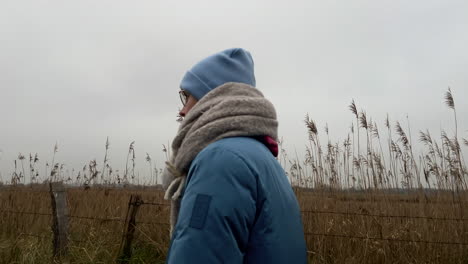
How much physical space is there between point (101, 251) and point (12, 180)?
4504 mm

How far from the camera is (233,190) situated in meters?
1.04

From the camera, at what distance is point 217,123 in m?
1.23

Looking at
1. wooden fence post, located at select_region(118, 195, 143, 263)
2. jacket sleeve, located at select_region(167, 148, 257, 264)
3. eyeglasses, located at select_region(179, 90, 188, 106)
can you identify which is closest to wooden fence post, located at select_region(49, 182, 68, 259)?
wooden fence post, located at select_region(118, 195, 143, 263)

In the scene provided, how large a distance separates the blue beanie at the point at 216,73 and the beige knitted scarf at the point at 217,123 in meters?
0.08

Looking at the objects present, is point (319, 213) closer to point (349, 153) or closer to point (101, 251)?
point (349, 153)

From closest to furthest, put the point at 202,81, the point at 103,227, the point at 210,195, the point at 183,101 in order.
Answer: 1. the point at 210,195
2. the point at 202,81
3. the point at 183,101
4. the point at 103,227

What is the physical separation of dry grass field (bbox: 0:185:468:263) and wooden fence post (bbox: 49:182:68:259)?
0.32 ft

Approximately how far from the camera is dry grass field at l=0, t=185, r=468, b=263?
12.6ft

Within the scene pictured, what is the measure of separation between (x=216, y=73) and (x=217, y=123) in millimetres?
298

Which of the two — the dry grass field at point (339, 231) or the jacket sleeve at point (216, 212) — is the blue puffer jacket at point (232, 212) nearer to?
the jacket sleeve at point (216, 212)

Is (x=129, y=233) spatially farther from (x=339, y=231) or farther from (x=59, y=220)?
(x=339, y=231)

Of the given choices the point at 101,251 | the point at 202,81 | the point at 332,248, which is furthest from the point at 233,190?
the point at 101,251

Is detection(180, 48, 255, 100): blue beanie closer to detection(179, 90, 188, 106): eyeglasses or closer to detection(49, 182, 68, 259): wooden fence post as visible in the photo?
detection(179, 90, 188, 106): eyeglasses

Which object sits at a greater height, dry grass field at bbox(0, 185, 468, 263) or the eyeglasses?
the eyeglasses
